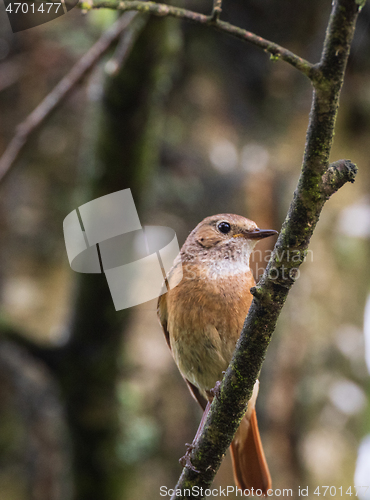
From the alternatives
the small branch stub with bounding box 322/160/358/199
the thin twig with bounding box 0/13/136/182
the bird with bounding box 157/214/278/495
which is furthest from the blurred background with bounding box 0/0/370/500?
the small branch stub with bounding box 322/160/358/199

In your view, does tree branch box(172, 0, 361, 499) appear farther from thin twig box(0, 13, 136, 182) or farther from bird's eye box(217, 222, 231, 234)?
thin twig box(0, 13, 136, 182)

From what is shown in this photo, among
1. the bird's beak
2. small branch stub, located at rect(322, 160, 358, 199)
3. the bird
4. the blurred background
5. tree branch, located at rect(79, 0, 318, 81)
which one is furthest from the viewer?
the blurred background

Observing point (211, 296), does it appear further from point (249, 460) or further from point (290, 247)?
point (249, 460)

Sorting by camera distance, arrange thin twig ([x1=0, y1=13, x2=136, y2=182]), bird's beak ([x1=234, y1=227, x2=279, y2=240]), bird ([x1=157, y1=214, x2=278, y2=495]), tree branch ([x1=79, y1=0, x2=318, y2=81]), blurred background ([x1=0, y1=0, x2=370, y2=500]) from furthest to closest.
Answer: blurred background ([x1=0, y1=0, x2=370, y2=500]) < thin twig ([x1=0, y1=13, x2=136, y2=182]) < bird ([x1=157, y1=214, x2=278, y2=495]) < bird's beak ([x1=234, y1=227, x2=279, y2=240]) < tree branch ([x1=79, y1=0, x2=318, y2=81])

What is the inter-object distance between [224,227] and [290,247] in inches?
46.5

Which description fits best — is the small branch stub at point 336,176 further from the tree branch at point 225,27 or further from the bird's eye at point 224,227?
the bird's eye at point 224,227

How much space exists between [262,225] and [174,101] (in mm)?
2359

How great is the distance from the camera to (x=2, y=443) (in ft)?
15.3

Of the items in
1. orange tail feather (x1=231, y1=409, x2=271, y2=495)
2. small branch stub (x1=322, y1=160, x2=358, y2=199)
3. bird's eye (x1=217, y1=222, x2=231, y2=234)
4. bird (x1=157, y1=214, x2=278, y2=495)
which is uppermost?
small branch stub (x1=322, y1=160, x2=358, y2=199)

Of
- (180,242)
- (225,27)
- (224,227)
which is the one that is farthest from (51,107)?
(225,27)

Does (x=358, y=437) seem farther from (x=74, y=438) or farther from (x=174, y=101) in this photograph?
(x=174, y=101)

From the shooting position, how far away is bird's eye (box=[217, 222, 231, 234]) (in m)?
2.39

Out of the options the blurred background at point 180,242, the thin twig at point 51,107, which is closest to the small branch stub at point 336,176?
the blurred background at point 180,242

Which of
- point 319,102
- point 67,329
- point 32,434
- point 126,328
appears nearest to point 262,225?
point 126,328
